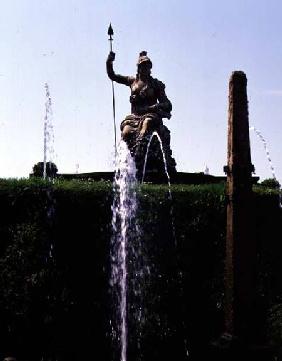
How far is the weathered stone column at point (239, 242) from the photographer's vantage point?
19.0ft

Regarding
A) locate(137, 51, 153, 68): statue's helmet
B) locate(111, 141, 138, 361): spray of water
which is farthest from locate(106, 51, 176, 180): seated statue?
locate(111, 141, 138, 361): spray of water

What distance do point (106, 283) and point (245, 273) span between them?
3.76 meters

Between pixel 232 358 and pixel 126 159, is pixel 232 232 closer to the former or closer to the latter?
pixel 232 358

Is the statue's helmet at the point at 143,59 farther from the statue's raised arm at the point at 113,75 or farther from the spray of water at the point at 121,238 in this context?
the spray of water at the point at 121,238

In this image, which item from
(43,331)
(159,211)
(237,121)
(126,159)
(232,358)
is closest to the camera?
(232,358)

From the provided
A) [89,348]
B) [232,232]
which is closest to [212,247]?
[89,348]

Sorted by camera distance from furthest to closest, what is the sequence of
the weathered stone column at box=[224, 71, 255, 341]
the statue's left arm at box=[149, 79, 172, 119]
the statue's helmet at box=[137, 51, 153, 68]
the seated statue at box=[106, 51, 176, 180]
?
the statue's helmet at box=[137, 51, 153, 68]
the statue's left arm at box=[149, 79, 172, 119]
the seated statue at box=[106, 51, 176, 180]
the weathered stone column at box=[224, 71, 255, 341]

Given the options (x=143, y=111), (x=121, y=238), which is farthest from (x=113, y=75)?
(x=121, y=238)

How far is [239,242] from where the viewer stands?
583 centimetres

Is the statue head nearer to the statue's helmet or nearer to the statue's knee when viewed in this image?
the statue's helmet

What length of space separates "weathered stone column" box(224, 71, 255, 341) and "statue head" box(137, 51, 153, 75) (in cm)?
852

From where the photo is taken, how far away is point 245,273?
19.1ft

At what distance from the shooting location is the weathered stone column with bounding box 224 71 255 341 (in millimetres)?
5793

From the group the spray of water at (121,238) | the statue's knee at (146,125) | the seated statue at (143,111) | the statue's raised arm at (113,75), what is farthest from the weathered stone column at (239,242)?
the statue's raised arm at (113,75)
